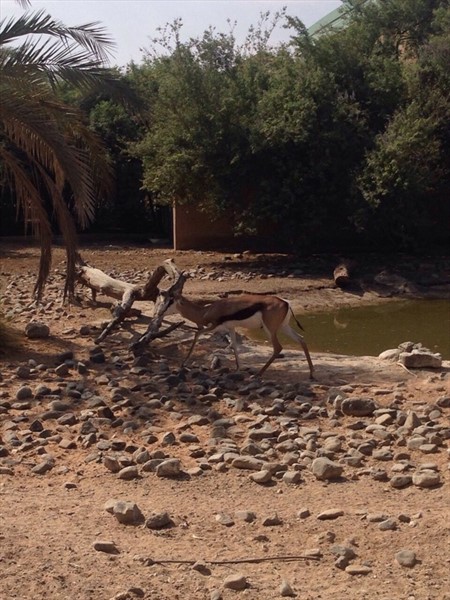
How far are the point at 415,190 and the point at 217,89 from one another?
5.27 metres

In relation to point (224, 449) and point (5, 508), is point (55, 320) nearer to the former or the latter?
point (224, 449)

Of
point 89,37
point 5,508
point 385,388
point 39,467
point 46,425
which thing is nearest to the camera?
point 5,508

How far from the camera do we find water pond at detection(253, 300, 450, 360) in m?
15.0

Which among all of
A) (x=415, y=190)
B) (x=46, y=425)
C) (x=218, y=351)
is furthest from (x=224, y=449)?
(x=415, y=190)

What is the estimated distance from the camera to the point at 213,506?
712cm

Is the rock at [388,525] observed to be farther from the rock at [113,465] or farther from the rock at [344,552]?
the rock at [113,465]

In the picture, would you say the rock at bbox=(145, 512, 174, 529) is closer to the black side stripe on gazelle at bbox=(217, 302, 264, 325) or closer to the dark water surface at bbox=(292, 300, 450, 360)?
the black side stripe on gazelle at bbox=(217, 302, 264, 325)

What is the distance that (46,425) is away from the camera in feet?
31.1

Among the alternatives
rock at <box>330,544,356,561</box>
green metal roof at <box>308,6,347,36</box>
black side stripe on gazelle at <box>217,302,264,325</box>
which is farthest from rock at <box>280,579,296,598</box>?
green metal roof at <box>308,6,347,36</box>

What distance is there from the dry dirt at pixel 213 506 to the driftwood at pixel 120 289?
983mm

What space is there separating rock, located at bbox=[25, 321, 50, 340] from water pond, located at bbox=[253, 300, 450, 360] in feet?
11.8

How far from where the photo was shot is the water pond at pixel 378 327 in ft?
49.1

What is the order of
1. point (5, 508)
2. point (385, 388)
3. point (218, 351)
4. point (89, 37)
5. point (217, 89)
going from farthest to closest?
point (217, 89) → point (218, 351) → point (89, 37) → point (385, 388) → point (5, 508)

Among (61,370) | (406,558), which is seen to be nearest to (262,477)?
(406,558)
